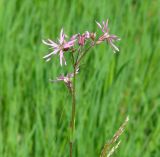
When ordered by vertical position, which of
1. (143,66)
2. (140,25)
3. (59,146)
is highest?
(140,25)

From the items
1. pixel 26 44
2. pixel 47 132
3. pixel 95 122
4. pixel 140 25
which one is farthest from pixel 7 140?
pixel 140 25

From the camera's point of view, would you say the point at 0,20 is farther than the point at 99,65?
Yes

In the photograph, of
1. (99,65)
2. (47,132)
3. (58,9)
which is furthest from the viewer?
(58,9)

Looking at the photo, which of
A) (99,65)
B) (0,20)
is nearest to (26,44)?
(0,20)

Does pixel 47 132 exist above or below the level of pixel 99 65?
below

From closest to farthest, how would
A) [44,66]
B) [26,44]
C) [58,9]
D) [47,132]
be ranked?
[47,132] → [44,66] → [26,44] → [58,9]

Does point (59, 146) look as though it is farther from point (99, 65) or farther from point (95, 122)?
point (99, 65)
